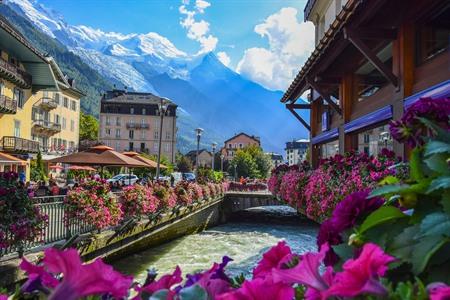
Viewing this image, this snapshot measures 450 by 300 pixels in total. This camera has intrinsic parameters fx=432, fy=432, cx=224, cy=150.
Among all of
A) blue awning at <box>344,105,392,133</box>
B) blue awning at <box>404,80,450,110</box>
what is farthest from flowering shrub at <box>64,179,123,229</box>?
blue awning at <box>404,80,450,110</box>

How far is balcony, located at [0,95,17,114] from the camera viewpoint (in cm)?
3147

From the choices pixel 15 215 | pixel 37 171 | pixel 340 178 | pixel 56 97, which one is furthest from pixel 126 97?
pixel 340 178

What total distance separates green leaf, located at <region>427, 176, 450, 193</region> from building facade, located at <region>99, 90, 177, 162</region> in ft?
310

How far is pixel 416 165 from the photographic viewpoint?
1.42 m

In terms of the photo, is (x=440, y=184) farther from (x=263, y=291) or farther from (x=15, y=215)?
(x=15, y=215)

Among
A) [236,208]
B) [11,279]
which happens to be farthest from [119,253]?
[236,208]

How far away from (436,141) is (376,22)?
874 centimetres

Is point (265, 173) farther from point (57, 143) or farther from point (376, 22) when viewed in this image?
point (376, 22)

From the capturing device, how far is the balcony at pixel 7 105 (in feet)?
103

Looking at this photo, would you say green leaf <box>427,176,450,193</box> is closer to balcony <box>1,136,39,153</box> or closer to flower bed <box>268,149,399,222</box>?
flower bed <box>268,149,399,222</box>

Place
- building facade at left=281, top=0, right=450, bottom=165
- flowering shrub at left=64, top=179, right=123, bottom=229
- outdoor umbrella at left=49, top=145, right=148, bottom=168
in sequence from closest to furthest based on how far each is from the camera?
building facade at left=281, top=0, right=450, bottom=165 < flowering shrub at left=64, top=179, right=123, bottom=229 < outdoor umbrella at left=49, top=145, right=148, bottom=168

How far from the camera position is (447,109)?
1.78 metres

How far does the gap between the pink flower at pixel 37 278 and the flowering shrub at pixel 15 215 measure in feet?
24.3

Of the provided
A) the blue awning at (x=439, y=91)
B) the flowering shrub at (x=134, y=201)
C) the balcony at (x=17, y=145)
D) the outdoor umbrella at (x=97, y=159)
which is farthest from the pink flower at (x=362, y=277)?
the balcony at (x=17, y=145)
